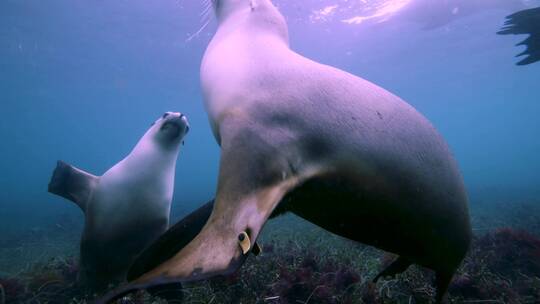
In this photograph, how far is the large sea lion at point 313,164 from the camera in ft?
4.06

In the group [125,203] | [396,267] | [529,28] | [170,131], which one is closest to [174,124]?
[170,131]

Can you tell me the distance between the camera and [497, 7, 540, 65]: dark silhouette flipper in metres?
7.88

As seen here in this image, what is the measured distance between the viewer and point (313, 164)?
1.46m

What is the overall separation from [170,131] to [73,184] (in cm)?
132

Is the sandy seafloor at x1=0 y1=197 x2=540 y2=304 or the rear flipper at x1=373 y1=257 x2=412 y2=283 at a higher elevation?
the rear flipper at x1=373 y1=257 x2=412 y2=283

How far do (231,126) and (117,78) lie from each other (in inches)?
1258

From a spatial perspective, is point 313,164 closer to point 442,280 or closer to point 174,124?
point 442,280

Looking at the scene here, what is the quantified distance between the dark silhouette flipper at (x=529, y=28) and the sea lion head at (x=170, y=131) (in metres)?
8.06

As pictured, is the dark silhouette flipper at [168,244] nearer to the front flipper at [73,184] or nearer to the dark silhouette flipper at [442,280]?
the dark silhouette flipper at [442,280]

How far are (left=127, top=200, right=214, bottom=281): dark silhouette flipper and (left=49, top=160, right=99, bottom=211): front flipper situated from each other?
8.43 ft

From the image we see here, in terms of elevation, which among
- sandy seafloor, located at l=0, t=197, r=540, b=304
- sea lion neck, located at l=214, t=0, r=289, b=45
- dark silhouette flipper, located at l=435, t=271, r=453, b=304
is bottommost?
sandy seafloor, located at l=0, t=197, r=540, b=304

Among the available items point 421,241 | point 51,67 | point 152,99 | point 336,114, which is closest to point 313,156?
point 336,114

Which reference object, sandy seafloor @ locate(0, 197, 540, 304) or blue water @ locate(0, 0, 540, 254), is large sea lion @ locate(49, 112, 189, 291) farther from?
blue water @ locate(0, 0, 540, 254)

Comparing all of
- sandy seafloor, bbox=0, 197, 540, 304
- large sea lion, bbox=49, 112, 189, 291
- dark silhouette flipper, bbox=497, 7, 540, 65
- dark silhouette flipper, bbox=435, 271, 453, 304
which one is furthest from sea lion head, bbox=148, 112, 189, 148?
dark silhouette flipper, bbox=497, 7, 540, 65
